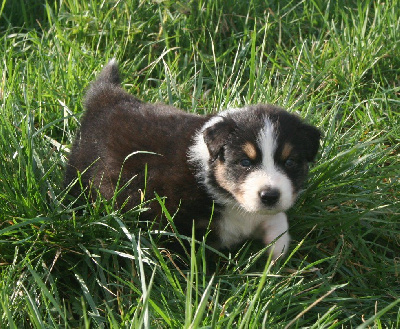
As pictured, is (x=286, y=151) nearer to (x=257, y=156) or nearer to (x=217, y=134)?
(x=257, y=156)

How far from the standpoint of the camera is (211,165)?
4.29 m

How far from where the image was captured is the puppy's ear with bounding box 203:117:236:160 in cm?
416

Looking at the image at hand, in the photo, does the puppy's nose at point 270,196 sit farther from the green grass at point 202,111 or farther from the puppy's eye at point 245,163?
the green grass at point 202,111

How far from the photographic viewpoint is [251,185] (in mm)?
4027

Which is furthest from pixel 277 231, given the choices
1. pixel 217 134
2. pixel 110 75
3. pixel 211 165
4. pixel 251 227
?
pixel 110 75

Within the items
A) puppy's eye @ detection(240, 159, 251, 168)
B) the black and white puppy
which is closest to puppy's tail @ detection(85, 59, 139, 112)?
the black and white puppy

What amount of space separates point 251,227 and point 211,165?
0.46 m

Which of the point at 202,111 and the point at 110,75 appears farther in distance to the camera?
the point at 202,111

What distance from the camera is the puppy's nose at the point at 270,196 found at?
3967 mm

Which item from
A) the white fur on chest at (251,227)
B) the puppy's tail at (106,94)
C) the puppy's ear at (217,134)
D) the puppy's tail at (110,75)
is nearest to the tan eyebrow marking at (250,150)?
the puppy's ear at (217,134)

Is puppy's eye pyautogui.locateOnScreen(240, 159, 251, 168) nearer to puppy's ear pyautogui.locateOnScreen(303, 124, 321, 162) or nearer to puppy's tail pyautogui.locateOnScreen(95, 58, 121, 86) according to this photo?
puppy's ear pyautogui.locateOnScreen(303, 124, 321, 162)

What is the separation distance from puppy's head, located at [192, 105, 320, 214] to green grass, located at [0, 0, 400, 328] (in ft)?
1.17

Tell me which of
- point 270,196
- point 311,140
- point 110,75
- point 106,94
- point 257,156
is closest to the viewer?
point 270,196

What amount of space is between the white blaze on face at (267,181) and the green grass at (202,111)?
0.35 metres
